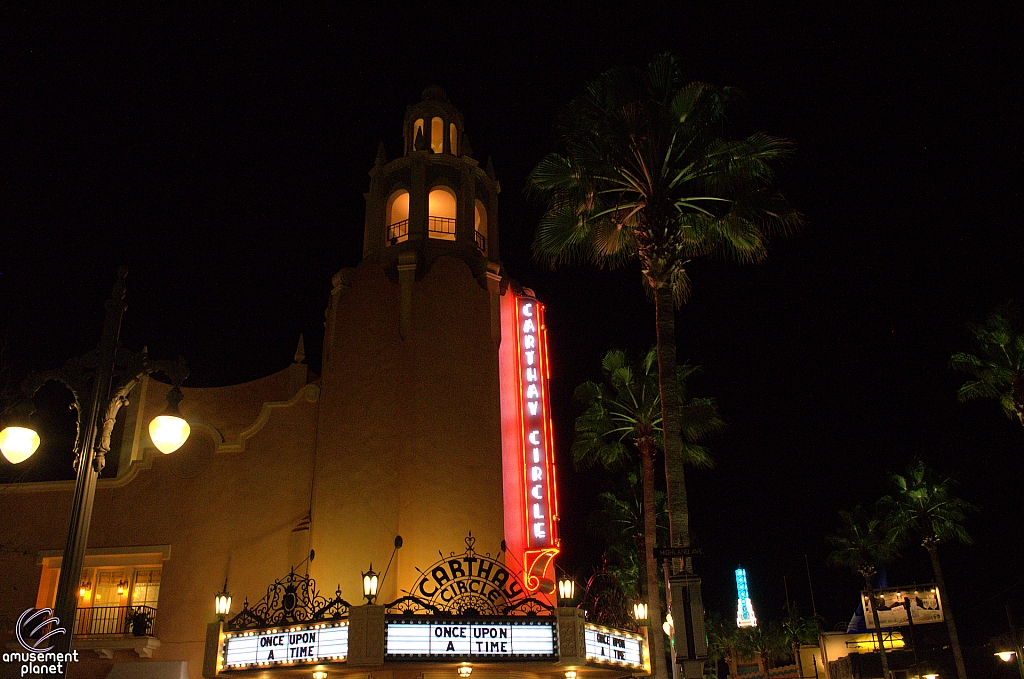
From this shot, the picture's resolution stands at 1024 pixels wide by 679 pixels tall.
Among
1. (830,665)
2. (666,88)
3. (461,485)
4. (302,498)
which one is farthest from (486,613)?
(830,665)

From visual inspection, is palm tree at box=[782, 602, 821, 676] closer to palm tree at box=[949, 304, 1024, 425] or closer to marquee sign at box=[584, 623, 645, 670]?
palm tree at box=[949, 304, 1024, 425]

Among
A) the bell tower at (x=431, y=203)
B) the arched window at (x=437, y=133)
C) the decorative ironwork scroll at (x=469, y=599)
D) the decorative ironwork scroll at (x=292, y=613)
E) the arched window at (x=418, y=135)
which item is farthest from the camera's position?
the arched window at (x=437, y=133)

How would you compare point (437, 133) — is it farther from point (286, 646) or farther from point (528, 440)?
point (286, 646)

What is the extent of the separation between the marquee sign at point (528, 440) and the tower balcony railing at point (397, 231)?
4064mm

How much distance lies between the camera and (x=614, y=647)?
19906 mm

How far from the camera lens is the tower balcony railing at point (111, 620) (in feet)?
74.1

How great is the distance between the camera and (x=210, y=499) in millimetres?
24125

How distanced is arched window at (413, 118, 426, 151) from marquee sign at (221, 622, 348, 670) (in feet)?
50.3

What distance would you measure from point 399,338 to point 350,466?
3961 mm

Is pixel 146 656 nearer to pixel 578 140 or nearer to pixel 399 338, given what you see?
pixel 399 338

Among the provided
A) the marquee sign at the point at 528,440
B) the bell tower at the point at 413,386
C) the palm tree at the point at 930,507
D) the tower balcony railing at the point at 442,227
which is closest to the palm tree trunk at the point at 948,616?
the palm tree at the point at 930,507

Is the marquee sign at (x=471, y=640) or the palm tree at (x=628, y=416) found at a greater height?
the palm tree at (x=628, y=416)

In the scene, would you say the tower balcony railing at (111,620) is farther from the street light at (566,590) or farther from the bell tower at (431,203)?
the street light at (566,590)

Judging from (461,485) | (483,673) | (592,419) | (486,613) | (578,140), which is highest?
(578,140)
